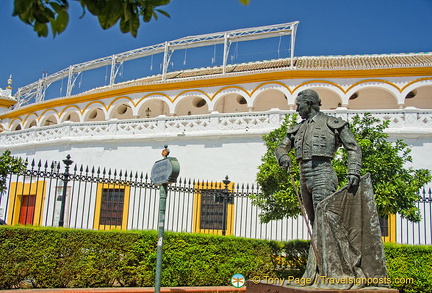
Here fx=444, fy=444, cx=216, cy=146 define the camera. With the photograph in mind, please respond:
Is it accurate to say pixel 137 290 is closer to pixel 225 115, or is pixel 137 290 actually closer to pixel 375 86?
pixel 225 115

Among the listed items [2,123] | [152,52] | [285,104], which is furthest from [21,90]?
[285,104]

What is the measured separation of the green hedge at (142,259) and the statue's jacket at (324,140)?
3.97 metres

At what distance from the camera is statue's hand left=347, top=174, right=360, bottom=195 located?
4.99m

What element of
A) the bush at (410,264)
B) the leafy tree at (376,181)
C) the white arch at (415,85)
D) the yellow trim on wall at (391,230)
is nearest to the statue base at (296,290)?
the bush at (410,264)

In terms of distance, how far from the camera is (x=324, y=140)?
5.34 m

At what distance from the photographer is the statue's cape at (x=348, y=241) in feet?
15.7

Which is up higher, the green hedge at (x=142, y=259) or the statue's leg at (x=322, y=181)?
the statue's leg at (x=322, y=181)

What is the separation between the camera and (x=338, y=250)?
4844 millimetres

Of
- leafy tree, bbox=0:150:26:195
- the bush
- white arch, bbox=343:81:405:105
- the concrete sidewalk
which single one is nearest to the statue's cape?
the concrete sidewalk

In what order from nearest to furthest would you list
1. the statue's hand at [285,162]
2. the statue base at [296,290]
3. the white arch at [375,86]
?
the statue base at [296,290] < the statue's hand at [285,162] < the white arch at [375,86]

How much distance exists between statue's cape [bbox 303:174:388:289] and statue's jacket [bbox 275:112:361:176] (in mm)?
423

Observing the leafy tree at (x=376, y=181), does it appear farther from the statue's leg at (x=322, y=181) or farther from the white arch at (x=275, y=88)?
the white arch at (x=275, y=88)

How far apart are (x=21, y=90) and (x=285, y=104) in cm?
1705

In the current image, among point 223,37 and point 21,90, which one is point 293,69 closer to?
point 223,37
